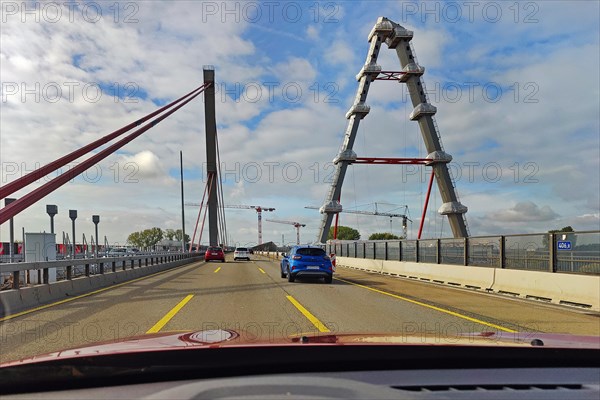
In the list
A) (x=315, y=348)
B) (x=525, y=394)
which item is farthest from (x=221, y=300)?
(x=525, y=394)

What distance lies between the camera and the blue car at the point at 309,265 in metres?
18.9

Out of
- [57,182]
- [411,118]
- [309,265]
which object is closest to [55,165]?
[57,182]

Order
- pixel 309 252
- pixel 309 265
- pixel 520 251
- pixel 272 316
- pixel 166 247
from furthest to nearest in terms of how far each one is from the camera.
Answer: pixel 166 247, pixel 309 252, pixel 309 265, pixel 520 251, pixel 272 316

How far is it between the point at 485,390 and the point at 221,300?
1082 centimetres

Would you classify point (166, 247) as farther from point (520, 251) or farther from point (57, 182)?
point (520, 251)

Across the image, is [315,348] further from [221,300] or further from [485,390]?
[221,300]

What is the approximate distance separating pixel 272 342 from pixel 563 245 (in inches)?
481

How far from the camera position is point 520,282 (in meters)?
14.4

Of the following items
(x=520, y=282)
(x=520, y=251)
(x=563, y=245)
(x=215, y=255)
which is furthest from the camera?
(x=215, y=255)

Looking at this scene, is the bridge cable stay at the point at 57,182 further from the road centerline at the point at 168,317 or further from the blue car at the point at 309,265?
the blue car at the point at 309,265

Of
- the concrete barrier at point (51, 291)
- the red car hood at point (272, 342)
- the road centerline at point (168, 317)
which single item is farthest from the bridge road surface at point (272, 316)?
the red car hood at point (272, 342)

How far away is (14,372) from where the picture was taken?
9.20ft

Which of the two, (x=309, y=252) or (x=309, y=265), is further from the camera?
(x=309, y=252)

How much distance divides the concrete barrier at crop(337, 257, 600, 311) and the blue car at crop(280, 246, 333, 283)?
472 cm
